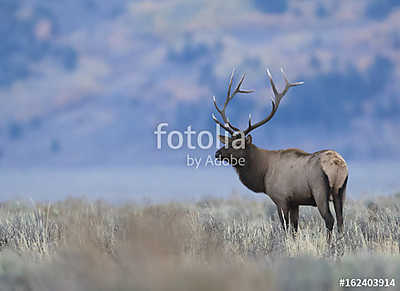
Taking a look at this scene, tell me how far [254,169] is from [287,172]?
0.85 metres

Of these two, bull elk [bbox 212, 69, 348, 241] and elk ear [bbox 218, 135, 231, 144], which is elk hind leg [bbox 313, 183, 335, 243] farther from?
elk ear [bbox 218, 135, 231, 144]

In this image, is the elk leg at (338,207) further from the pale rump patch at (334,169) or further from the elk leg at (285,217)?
the elk leg at (285,217)

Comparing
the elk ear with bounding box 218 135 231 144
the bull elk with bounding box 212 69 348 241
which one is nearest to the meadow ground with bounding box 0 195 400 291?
the bull elk with bounding box 212 69 348 241

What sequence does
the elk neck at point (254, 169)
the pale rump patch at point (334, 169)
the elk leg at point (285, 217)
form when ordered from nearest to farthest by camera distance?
1. the pale rump patch at point (334, 169)
2. the elk leg at point (285, 217)
3. the elk neck at point (254, 169)

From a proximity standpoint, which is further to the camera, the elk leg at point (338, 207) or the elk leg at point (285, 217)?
the elk leg at point (285, 217)

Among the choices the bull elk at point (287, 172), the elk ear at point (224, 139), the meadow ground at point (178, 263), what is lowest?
the meadow ground at point (178, 263)

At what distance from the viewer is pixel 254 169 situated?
33.3 feet

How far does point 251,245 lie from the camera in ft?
26.4

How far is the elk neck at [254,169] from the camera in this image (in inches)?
397

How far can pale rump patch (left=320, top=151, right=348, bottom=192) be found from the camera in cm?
876

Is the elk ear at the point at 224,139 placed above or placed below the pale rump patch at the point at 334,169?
above

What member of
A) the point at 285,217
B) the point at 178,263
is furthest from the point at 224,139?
the point at 178,263

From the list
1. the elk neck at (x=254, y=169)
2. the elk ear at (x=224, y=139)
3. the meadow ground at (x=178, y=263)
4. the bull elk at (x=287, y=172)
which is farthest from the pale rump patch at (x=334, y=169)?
the elk ear at (x=224, y=139)

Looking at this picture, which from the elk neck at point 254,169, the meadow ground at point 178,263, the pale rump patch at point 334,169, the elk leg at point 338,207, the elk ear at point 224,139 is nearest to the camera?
the meadow ground at point 178,263
